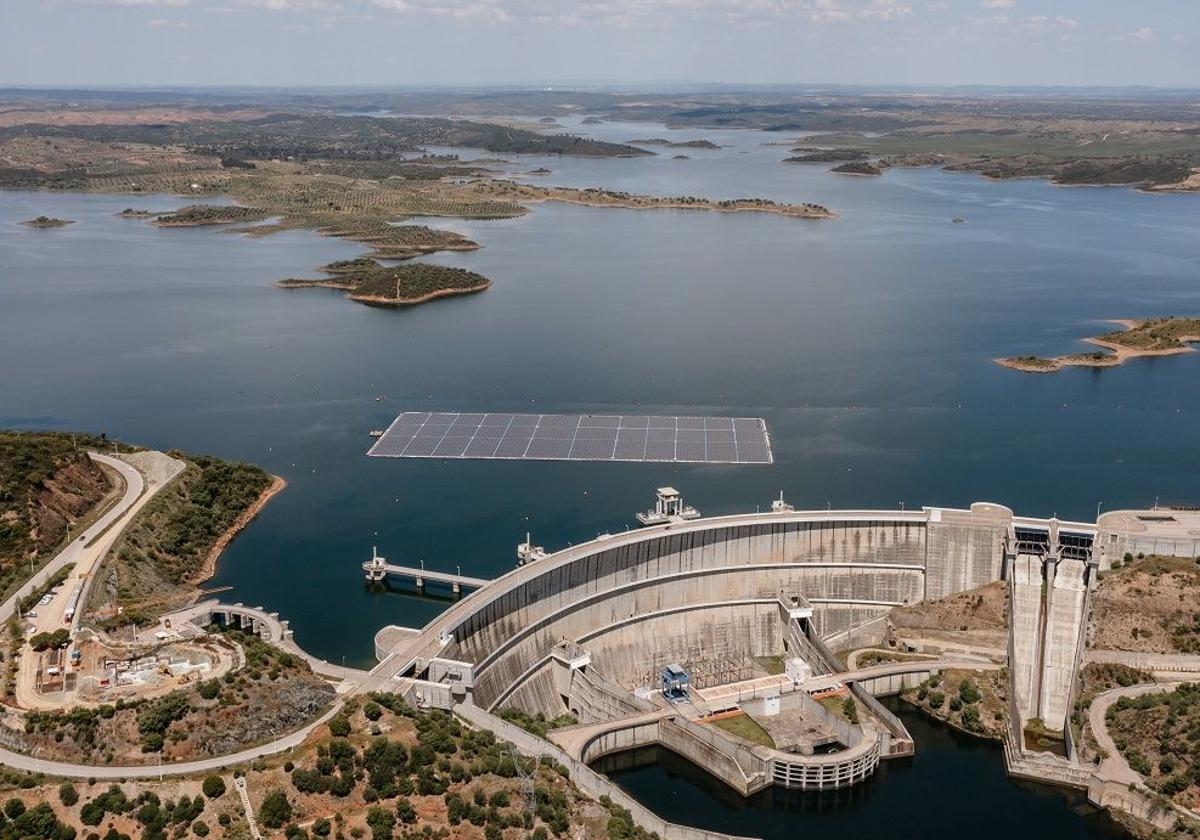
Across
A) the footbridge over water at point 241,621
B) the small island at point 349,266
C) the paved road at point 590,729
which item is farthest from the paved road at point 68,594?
the small island at point 349,266

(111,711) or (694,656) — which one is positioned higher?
(111,711)

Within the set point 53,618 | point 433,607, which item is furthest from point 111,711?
point 433,607

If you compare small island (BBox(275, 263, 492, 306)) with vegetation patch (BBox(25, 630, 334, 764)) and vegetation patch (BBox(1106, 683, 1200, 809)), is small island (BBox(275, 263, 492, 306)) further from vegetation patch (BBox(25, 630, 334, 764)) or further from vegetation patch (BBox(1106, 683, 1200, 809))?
vegetation patch (BBox(1106, 683, 1200, 809))

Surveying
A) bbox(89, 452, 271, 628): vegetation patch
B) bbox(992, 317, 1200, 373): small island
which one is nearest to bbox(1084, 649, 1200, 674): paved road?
bbox(89, 452, 271, 628): vegetation patch

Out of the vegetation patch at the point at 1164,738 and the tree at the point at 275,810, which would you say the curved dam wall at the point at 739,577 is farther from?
the tree at the point at 275,810

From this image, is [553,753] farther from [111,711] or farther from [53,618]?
[53,618]

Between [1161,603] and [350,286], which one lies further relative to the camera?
[350,286]

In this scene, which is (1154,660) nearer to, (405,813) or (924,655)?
(924,655)
